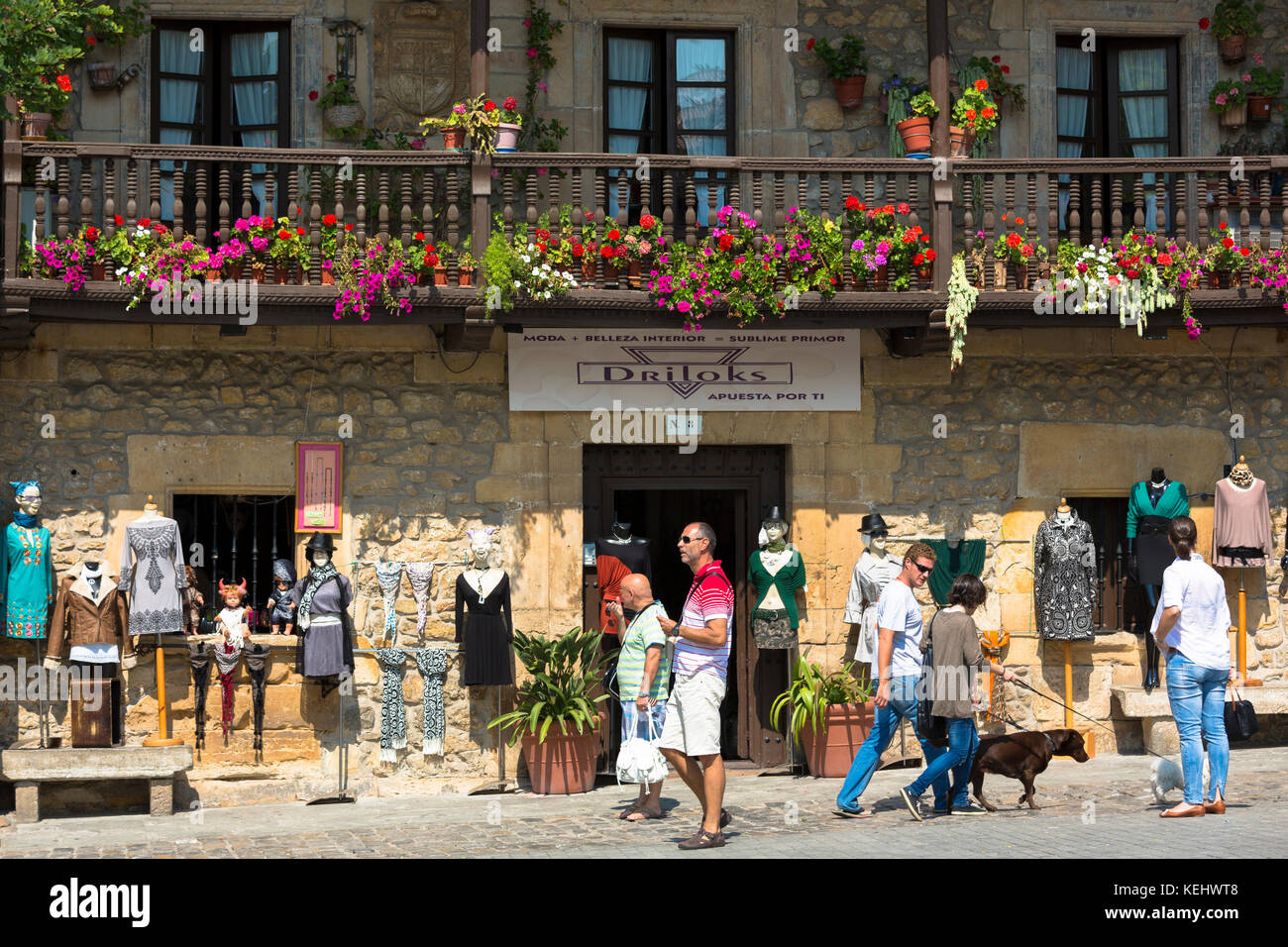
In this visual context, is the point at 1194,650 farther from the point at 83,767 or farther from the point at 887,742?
the point at 83,767

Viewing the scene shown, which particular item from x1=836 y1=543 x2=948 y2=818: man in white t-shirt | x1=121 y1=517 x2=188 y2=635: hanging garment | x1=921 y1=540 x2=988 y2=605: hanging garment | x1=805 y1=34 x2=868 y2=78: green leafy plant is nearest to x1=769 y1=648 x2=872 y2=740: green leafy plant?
x1=921 y1=540 x2=988 y2=605: hanging garment

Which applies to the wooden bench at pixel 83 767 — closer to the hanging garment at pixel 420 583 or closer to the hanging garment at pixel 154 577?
the hanging garment at pixel 154 577

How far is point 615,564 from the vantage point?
1248 centimetres

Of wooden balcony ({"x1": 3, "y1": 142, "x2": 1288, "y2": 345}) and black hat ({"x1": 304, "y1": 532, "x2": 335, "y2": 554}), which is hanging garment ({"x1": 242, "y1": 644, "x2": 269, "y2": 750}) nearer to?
black hat ({"x1": 304, "y1": 532, "x2": 335, "y2": 554})

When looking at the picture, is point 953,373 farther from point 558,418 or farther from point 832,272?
point 558,418

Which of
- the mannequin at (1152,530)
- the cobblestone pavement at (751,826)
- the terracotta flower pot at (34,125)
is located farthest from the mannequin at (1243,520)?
the terracotta flower pot at (34,125)

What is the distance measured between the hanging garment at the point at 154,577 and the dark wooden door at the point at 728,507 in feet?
10.1

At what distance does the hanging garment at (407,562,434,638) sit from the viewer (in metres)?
12.2

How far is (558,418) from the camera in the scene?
41.1ft

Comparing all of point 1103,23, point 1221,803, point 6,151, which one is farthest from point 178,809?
point 1103,23

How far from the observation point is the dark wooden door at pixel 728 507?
1280 centimetres

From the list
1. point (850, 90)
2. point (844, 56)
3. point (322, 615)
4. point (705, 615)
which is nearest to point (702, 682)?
point (705, 615)

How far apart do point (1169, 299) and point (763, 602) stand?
376 centimetres

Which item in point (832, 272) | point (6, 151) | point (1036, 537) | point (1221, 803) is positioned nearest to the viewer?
point (1221, 803)
